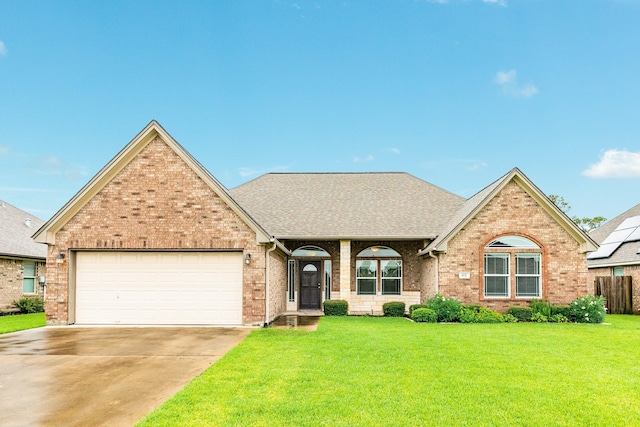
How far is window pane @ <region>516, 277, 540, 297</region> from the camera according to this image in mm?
17672

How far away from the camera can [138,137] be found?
15.0 m

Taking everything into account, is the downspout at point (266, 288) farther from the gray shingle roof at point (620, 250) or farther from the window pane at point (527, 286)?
the gray shingle roof at point (620, 250)

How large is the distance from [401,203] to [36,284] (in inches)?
728

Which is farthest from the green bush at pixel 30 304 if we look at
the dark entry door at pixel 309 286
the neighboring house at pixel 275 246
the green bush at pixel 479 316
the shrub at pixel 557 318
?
the shrub at pixel 557 318

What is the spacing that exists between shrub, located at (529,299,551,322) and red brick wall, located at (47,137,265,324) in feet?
32.4

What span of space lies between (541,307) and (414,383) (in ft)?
38.1

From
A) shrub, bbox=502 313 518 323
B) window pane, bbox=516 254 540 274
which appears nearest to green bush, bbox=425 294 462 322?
shrub, bbox=502 313 518 323

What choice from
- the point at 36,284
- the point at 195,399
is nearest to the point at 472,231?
the point at 195,399

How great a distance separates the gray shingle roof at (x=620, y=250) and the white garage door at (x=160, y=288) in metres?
19.7

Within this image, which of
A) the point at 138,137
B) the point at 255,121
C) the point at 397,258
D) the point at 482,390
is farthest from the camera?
the point at 255,121

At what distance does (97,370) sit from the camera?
28.2 ft

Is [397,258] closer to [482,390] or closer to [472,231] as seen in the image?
[472,231]

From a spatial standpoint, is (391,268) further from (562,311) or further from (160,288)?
(160,288)

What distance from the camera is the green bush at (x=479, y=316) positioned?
16484mm
